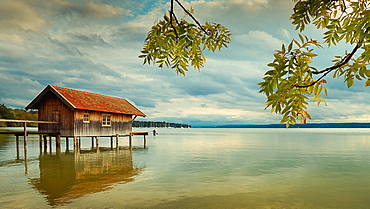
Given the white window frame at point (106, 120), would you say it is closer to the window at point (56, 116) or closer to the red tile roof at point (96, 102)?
the red tile roof at point (96, 102)

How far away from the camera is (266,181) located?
1725cm

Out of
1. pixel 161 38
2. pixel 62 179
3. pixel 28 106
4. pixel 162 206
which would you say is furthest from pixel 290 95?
pixel 28 106

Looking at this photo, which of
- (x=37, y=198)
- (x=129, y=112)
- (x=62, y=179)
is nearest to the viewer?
(x=37, y=198)

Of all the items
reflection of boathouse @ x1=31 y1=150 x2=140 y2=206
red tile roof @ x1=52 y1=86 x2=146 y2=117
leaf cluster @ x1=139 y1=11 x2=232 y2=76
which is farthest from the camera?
red tile roof @ x1=52 y1=86 x2=146 y2=117

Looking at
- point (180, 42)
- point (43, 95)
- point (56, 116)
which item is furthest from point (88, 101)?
point (180, 42)

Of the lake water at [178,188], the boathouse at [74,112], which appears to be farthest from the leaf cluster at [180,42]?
the boathouse at [74,112]

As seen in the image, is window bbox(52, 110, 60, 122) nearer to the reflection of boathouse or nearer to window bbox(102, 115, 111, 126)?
window bbox(102, 115, 111, 126)

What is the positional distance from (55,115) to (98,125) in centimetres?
502

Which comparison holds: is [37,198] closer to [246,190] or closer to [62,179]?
[62,179]

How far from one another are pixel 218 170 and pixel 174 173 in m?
3.83

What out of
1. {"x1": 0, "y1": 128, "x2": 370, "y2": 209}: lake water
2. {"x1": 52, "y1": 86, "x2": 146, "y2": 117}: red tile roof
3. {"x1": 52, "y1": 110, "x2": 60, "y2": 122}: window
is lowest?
{"x1": 0, "y1": 128, "x2": 370, "y2": 209}: lake water

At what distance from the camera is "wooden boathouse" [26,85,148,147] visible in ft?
99.8

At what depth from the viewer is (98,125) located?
111 feet

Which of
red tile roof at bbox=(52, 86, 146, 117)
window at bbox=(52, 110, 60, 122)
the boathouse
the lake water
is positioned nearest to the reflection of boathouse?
the lake water
